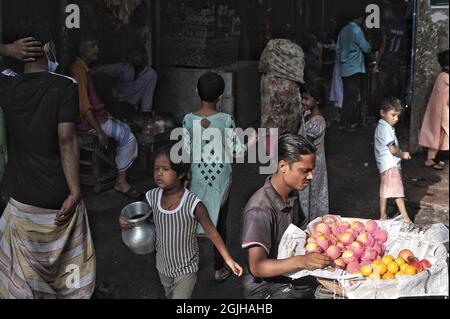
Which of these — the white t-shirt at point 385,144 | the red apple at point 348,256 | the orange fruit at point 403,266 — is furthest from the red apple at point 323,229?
the white t-shirt at point 385,144

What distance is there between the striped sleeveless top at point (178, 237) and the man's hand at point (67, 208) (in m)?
0.50

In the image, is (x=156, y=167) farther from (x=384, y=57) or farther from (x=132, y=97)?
(x=384, y=57)

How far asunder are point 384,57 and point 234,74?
246 centimetres

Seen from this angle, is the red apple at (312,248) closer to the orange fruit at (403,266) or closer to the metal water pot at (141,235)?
the orange fruit at (403,266)

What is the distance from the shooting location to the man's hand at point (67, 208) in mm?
3434

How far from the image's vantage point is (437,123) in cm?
661

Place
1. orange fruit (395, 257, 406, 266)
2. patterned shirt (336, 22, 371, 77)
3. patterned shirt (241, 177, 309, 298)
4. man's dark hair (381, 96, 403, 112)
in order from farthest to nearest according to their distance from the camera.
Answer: patterned shirt (336, 22, 371, 77) → man's dark hair (381, 96, 403, 112) → orange fruit (395, 257, 406, 266) → patterned shirt (241, 177, 309, 298)

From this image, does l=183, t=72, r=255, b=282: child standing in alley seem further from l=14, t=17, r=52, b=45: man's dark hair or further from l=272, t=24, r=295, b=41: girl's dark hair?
l=272, t=24, r=295, b=41: girl's dark hair

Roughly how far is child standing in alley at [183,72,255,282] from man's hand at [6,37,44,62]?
104cm

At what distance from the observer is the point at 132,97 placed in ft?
22.5

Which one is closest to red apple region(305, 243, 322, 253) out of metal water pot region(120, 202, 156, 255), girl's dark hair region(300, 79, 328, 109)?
metal water pot region(120, 202, 156, 255)

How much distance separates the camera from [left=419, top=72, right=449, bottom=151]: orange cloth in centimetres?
643

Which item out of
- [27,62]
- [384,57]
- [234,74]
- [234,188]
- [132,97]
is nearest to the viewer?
[27,62]

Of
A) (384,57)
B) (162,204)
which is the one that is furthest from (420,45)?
(162,204)
